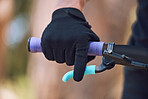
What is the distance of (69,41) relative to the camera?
34.1 inches

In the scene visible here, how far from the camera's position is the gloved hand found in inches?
34.0

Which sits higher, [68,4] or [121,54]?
[68,4]

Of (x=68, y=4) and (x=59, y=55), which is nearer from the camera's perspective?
(x=59, y=55)

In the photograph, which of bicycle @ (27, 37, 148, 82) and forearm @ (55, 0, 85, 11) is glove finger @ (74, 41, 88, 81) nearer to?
bicycle @ (27, 37, 148, 82)

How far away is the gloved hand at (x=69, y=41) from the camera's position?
0.86 m

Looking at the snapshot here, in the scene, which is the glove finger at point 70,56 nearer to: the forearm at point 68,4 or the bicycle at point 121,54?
the bicycle at point 121,54

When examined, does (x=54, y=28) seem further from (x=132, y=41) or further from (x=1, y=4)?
(x=1, y=4)

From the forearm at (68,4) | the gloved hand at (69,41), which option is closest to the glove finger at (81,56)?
the gloved hand at (69,41)

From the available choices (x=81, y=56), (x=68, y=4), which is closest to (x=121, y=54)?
(x=81, y=56)

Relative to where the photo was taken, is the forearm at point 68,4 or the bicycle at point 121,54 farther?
the forearm at point 68,4

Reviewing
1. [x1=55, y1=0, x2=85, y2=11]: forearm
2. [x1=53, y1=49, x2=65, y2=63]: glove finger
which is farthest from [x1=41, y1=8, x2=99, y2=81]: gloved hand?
[x1=55, y1=0, x2=85, y2=11]: forearm

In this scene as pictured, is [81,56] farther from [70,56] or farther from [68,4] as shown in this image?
[68,4]

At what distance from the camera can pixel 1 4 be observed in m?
3.76

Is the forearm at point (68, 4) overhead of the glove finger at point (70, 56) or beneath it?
overhead
